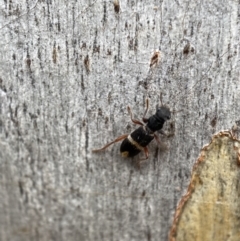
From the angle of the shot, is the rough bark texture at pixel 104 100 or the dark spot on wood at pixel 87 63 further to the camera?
the dark spot on wood at pixel 87 63

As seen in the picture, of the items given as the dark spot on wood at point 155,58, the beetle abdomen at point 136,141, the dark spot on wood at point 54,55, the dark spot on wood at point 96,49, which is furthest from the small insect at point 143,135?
the dark spot on wood at point 54,55

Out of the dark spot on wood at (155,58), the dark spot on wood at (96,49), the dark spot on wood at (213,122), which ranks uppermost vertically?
the dark spot on wood at (96,49)

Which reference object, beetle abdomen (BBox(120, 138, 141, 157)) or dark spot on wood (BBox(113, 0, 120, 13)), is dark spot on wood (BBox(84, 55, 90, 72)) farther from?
beetle abdomen (BBox(120, 138, 141, 157))

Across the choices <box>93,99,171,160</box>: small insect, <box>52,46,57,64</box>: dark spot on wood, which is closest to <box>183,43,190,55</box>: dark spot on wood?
<box>93,99,171,160</box>: small insect

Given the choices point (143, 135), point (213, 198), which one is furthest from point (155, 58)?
point (213, 198)

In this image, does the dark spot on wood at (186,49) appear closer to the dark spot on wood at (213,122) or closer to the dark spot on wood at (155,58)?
the dark spot on wood at (155,58)

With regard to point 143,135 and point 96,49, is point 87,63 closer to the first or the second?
point 96,49

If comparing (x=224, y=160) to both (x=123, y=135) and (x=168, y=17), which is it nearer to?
(x=123, y=135)

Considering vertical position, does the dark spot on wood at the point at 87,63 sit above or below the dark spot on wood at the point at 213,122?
above
